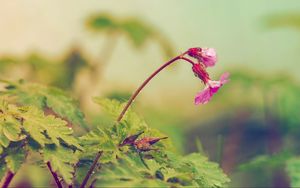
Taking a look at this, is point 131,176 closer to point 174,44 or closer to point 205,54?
point 205,54

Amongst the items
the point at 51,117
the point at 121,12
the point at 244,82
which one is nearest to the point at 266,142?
the point at 244,82

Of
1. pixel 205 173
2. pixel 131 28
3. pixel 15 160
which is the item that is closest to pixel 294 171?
pixel 205 173

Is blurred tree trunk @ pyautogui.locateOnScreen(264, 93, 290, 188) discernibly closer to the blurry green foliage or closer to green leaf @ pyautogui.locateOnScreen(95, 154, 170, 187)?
the blurry green foliage

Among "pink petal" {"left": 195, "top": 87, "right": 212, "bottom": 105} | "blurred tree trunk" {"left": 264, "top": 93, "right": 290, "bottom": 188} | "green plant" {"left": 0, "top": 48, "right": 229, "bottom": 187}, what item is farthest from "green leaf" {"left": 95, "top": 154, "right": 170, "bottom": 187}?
"blurred tree trunk" {"left": 264, "top": 93, "right": 290, "bottom": 188}

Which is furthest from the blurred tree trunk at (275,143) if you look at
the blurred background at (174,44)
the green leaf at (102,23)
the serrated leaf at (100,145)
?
the serrated leaf at (100,145)

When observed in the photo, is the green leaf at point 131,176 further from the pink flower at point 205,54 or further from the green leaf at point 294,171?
the green leaf at point 294,171
